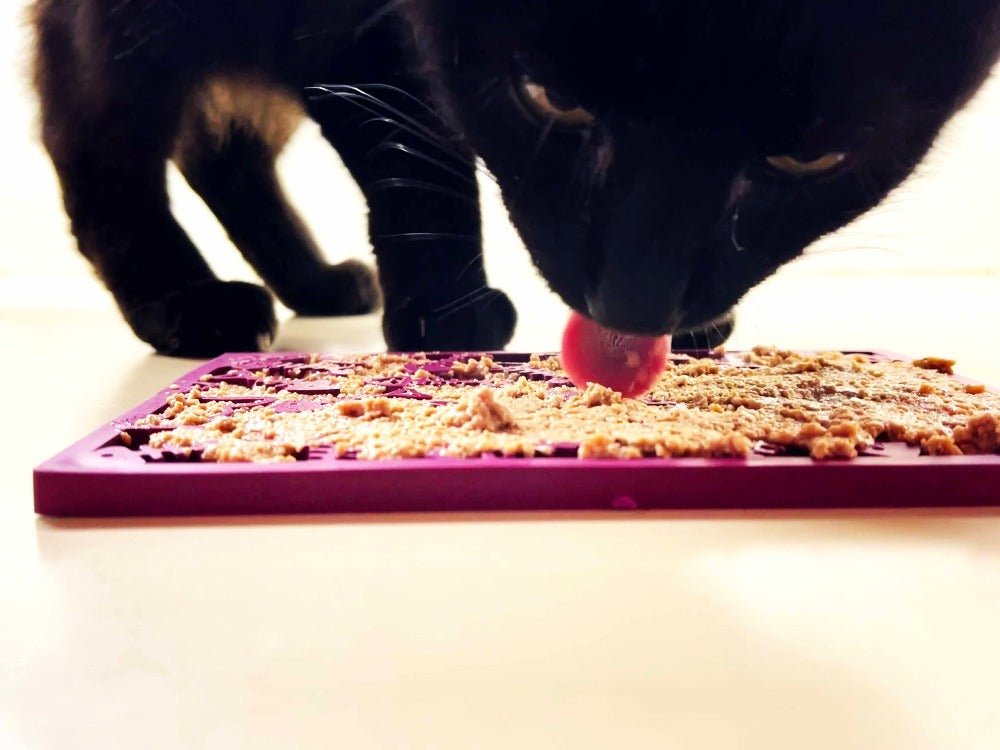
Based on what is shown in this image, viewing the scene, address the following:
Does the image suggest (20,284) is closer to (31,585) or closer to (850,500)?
(31,585)

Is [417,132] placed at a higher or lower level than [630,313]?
higher

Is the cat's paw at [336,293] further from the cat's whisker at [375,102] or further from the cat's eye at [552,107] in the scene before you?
the cat's eye at [552,107]

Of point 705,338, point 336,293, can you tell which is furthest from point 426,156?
point 336,293

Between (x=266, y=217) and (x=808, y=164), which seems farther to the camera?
(x=266, y=217)

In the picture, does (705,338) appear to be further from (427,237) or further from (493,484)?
(493,484)

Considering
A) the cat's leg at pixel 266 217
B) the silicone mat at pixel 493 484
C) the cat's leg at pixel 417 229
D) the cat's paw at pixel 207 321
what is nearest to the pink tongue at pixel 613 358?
the silicone mat at pixel 493 484

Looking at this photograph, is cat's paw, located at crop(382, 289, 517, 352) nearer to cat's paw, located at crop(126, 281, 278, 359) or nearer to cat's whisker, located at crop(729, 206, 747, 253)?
cat's paw, located at crop(126, 281, 278, 359)

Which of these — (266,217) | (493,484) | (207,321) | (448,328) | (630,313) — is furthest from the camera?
(266,217)
